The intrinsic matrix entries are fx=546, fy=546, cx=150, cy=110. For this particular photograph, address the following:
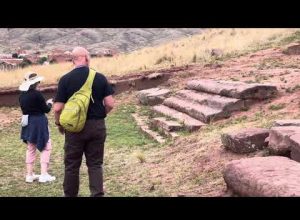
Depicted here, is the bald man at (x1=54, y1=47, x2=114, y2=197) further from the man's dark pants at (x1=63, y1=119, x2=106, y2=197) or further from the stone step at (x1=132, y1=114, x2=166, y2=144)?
the stone step at (x1=132, y1=114, x2=166, y2=144)

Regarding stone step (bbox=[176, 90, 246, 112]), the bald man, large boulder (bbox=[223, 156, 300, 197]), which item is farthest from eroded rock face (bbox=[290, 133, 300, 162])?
stone step (bbox=[176, 90, 246, 112])

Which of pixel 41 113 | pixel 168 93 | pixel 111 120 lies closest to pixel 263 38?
pixel 168 93

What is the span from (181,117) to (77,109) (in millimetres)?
6052

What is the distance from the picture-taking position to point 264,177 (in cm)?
535

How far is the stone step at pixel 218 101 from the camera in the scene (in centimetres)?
1080

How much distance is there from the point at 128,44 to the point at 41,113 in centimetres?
6437

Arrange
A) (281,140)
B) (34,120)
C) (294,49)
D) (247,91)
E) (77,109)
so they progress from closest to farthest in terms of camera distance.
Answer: (77,109), (281,140), (34,120), (247,91), (294,49)

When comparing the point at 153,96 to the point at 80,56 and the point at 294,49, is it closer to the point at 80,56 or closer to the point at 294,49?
the point at 294,49

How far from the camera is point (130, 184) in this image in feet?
25.5

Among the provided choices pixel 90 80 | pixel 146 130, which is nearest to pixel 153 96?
pixel 146 130

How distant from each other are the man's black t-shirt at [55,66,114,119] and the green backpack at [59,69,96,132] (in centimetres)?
6

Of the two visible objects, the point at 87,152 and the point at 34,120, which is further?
the point at 34,120

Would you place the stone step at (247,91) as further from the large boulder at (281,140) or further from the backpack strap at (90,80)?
the backpack strap at (90,80)

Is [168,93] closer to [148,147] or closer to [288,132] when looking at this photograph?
[148,147]
